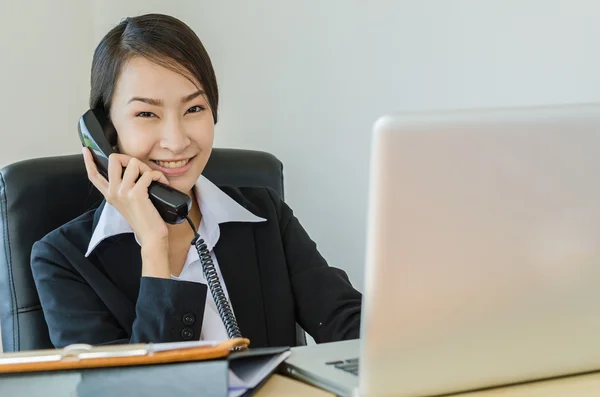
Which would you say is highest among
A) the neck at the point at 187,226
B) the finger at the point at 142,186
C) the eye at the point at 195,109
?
the eye at the point at 195,109

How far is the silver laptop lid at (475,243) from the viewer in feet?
2.31

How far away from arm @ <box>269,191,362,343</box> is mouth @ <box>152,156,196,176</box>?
0.24m

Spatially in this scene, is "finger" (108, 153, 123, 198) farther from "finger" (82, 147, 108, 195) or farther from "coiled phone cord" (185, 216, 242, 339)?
"coiled phone cord" (185, 216, 242, 339)

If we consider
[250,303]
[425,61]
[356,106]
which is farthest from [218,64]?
[250,303]

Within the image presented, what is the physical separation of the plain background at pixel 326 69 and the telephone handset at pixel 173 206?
594mm

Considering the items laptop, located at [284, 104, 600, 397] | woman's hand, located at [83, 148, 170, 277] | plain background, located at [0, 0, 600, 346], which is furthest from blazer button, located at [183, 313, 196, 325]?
plain background, located at [0, 0, 600, 346]

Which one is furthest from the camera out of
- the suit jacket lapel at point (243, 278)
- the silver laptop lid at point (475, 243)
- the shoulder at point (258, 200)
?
the shoulder at point (258, 200)

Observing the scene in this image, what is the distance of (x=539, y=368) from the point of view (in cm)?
84

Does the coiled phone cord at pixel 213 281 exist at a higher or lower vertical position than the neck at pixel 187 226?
lower

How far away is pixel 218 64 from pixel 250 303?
93 centimetres

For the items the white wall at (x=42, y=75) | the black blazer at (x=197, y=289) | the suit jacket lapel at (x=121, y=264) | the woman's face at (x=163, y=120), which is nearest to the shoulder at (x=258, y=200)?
the black blazer at (x=197, y=289)

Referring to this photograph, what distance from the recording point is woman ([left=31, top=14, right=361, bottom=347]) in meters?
1.39

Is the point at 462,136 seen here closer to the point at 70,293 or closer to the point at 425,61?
the point at 70,293

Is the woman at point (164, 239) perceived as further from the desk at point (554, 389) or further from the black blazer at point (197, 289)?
the desk at point (554, 389)
